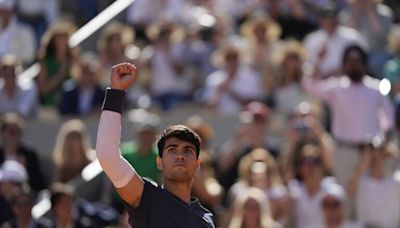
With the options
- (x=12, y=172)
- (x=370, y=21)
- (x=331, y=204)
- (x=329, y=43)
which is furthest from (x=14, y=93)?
(x=370, y=21)

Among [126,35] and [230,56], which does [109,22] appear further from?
[230,56]

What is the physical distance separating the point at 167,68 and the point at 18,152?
223 centimetres

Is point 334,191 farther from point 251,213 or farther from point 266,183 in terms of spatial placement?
point 251,213

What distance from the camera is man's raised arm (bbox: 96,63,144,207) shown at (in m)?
6.32

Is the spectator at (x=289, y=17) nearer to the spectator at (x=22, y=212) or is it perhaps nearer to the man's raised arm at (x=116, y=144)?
the spectator at (x=22, y=212)

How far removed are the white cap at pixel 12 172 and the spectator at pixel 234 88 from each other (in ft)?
7.68

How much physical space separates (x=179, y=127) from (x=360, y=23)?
33.6 feet

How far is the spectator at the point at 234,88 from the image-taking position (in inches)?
574

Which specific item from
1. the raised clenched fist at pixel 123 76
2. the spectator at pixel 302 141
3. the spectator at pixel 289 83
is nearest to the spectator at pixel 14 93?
the spectator at pixel 289 83

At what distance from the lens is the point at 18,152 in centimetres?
1351

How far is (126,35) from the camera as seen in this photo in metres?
15.4

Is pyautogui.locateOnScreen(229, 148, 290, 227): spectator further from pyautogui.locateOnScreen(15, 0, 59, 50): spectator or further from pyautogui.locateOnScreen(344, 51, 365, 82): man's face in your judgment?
pyautogui.locateOnScreen(15, 0, 59, 50): spectator

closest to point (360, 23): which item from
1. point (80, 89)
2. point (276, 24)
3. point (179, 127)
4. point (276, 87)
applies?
point (276, 24)

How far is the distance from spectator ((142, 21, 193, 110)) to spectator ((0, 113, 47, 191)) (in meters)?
1.76
